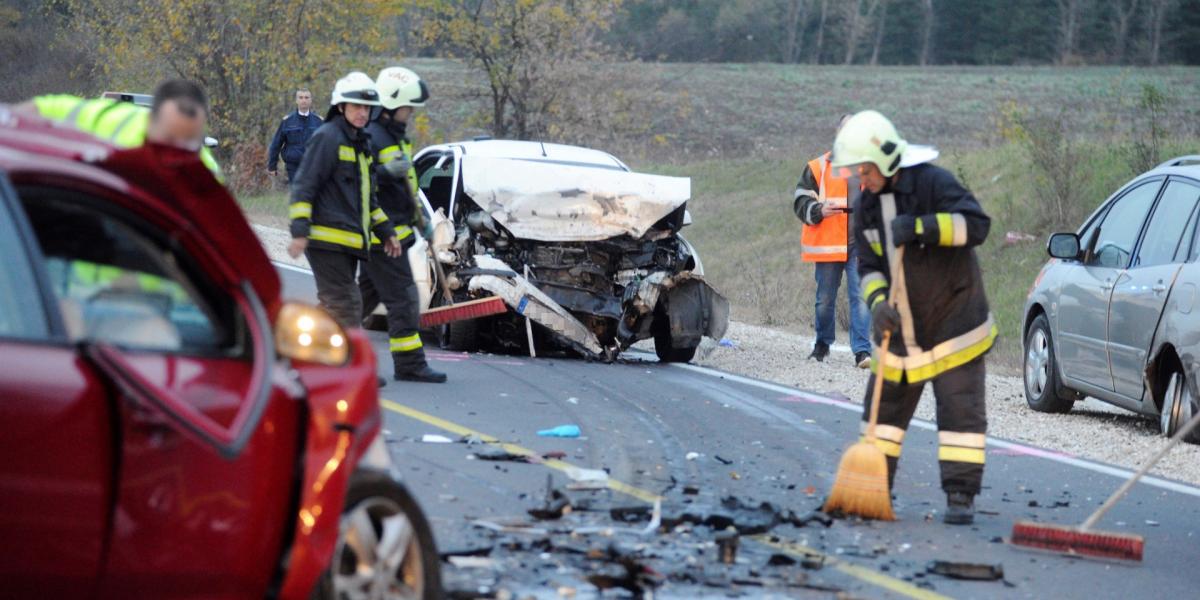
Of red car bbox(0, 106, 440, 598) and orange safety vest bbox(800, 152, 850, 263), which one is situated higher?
orange safety vest bbox(800, 152, 850, 263)

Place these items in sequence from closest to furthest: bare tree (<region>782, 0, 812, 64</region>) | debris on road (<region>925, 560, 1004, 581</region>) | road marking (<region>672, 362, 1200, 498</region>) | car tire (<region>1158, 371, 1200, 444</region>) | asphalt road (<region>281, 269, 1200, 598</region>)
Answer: asphalt road (<region>281, 269, 1200, 598</region>)
debris on road (<region>925, 560, 1004, 581</region>)
road marking (<region>672, 362, 1200, 498</region>)
car tire (<region>1158, 371, 1200, 444</region>)
bare tree (<region>782, 0, 812, 64</region>)

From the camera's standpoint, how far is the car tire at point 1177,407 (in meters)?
9.72

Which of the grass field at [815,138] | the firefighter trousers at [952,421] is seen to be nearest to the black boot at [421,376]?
the firefighter trousers at [952,421]

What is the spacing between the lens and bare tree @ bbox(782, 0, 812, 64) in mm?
88688

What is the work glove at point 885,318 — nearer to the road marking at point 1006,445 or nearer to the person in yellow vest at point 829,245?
the road marking at point 1006,445

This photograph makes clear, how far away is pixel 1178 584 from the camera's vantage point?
656cm

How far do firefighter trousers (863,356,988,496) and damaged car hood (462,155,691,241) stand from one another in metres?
5.43

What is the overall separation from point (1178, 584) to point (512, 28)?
29338 millimetres

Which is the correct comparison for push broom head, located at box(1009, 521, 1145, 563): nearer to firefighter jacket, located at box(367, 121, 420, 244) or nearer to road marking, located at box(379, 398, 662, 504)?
road marking, located at box(379, 398, 662, 504)

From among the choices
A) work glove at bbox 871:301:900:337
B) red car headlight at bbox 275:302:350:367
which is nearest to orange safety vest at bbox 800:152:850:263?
work glove at bbox 871:301:900:337

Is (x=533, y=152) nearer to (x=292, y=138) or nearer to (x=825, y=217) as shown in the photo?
(x=825, y=217)

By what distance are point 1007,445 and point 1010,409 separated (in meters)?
2.19

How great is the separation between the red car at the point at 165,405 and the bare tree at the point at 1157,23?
227 ft

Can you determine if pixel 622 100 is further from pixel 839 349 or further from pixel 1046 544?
pixel 1046 544
